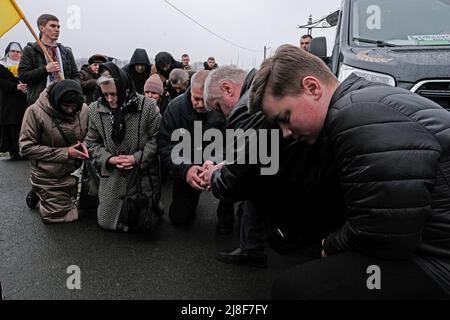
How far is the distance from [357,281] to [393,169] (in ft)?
1.43

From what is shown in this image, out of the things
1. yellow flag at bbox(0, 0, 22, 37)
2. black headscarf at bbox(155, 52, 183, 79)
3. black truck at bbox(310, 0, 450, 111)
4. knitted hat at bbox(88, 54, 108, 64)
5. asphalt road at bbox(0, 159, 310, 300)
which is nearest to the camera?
asphalt road at bbox(0, 159, 310, 300)

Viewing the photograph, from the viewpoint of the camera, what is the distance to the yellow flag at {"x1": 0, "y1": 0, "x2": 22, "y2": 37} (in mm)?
3812

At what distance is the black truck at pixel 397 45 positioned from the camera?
2.77 metres

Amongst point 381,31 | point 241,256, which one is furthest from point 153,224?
point 381,31

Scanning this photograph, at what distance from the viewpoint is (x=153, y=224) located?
327 centimetres

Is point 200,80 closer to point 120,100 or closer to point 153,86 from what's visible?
point 120,100

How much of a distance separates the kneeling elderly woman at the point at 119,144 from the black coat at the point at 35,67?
6.30ft

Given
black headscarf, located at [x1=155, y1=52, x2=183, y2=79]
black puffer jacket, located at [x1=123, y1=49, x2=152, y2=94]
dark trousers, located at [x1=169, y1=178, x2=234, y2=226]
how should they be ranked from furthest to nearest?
1. black headscarf, located at [x1=155, y1=52, x2=183, y2=79]
2. black puffer jacket, located at [x1=123, y1=49, x2=152, y2=94]
3. dark trousers, located at [x1=169, y1=178, x2=234, y2=226]

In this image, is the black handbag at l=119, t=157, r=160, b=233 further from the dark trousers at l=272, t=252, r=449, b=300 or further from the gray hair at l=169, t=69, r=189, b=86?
the dark trousers at l=272, t=252, r=449, b=300

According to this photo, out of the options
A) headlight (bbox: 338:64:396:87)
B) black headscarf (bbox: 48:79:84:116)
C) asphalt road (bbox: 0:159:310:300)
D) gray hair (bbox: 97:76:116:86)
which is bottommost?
asphalt road (bbox: 0:159:310:300)

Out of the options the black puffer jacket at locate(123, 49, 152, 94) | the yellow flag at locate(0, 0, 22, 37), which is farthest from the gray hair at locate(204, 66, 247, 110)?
the black puffer jacket at locate(123, 49, 152, 94)

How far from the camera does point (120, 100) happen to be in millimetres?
3291
